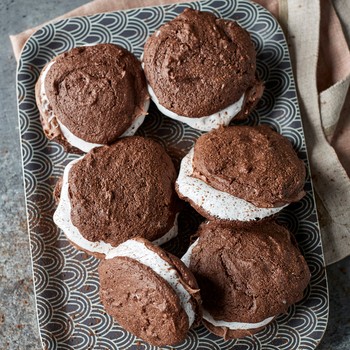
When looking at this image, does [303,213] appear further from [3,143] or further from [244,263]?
[3,143]

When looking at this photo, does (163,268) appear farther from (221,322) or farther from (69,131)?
(69,131)

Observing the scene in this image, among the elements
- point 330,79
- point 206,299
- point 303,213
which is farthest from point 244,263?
point 330,79

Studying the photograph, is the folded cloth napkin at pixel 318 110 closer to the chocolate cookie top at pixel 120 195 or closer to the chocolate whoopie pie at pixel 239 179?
the chocolate whoopie pie at pixel 239 179

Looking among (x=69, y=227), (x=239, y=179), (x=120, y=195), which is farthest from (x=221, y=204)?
(x=69, y=227)

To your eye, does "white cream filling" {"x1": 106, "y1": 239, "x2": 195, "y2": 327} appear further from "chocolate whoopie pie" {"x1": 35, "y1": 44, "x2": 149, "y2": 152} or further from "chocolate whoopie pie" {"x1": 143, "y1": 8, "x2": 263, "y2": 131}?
"chocolate whoopie pie" {"x1": 143, "y1": 8, "x2": 263, "y2": 131}

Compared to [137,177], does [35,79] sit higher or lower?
higher

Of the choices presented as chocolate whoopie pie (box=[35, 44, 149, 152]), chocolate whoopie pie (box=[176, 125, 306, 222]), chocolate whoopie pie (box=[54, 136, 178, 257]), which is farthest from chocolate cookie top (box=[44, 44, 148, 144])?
chocolate whoopie pie (box=[176, 125, 306, 222])
